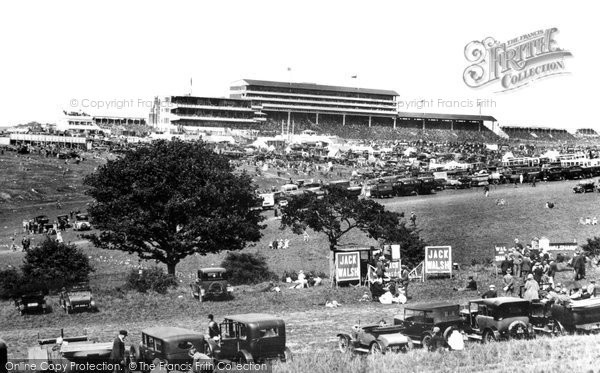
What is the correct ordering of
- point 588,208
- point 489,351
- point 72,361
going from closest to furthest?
point 72,361
point 489,351
point 588,208

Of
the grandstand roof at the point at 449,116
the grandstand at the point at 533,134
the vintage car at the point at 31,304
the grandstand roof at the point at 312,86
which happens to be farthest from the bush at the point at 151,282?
the grandstand at the point at 533,134

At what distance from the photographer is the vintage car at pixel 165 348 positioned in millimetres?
14469

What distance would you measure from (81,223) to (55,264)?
70.1ft

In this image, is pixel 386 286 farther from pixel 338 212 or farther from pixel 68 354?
pixel 68 354

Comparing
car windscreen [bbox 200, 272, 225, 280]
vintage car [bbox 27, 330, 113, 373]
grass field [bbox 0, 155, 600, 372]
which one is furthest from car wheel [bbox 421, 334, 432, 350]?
car windscreen [bbox 200, 272, 225, 280]

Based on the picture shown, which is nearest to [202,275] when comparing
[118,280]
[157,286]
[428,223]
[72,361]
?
[157,286]

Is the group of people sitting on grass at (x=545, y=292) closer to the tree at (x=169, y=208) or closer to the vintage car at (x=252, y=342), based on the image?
the vintage car at (x=252, y=342)

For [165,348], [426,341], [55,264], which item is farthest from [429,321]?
[55,264]

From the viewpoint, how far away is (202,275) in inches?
1039

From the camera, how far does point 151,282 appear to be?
2920 centimetres

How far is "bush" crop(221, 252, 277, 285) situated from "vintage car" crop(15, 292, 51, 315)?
404 inches

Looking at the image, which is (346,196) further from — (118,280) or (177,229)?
(118,280)

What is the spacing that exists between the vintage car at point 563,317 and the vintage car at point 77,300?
14.7m

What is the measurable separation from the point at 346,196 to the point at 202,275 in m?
15.2
